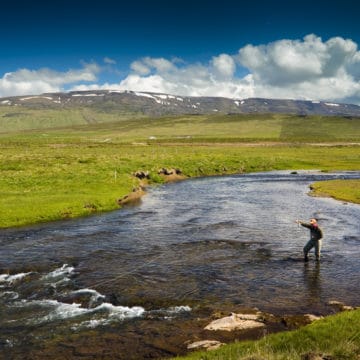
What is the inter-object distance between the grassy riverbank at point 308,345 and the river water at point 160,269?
371cm

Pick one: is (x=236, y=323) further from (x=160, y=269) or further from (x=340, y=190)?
(x=340, y=190)

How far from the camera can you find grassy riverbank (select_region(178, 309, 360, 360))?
14.1 metres

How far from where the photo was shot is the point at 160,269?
1133 inches

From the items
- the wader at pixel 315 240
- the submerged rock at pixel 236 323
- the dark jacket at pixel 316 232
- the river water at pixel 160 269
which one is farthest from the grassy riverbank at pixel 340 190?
the submerged rock at pixel 236 323

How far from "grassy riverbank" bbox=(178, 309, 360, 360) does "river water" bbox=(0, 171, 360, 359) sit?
3711 millimetres

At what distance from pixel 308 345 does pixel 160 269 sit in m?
14.4

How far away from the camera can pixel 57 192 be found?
56.0 meters

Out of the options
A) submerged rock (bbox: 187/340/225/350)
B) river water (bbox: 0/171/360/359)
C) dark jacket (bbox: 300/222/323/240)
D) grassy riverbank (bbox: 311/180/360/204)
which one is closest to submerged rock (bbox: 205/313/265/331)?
submerged rock (bbox: 187/340/225/350)

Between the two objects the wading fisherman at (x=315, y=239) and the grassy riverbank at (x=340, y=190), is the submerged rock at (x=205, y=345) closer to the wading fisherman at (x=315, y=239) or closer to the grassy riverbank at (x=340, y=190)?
the wading fisherman at (x=315, y=239)

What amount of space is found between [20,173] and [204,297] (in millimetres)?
56093

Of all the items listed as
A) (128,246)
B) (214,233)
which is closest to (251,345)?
(128,246)

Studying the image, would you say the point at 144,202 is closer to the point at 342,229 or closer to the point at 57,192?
the point at 57,192

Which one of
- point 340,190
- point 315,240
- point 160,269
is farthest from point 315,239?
point 340,190

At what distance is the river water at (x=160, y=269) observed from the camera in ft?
69.6
